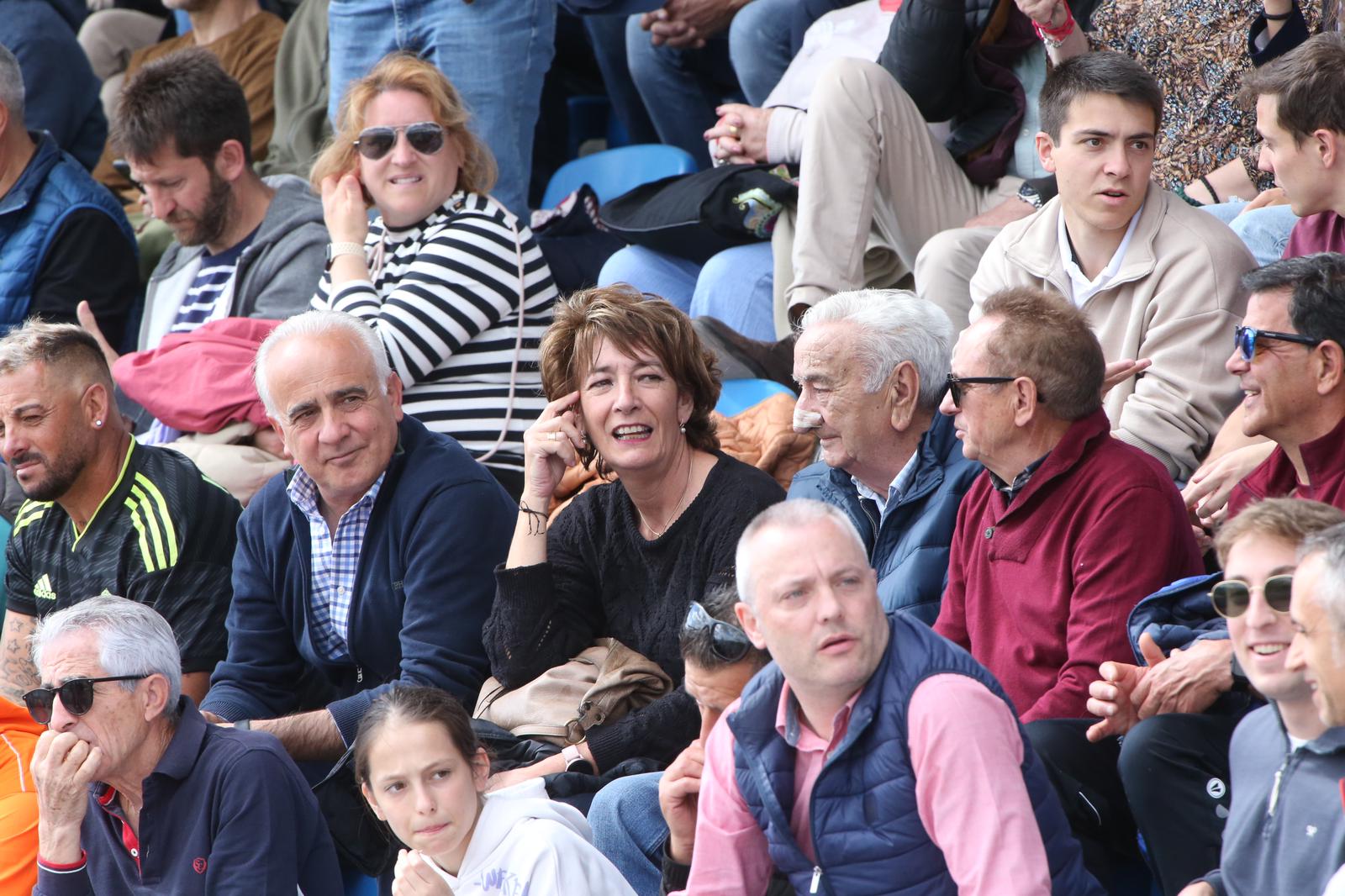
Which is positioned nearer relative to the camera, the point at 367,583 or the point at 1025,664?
the point at 1025,664

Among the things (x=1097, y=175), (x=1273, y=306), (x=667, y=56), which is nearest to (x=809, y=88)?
(x=667, y=56)

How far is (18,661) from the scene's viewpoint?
13.2 ft

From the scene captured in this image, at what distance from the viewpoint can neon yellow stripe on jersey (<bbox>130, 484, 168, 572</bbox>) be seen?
3.85 metres

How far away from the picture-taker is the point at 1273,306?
9.66 ft

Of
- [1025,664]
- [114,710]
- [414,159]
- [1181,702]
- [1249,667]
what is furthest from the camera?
[414,159]

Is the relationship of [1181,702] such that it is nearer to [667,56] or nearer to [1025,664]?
[1025,664]

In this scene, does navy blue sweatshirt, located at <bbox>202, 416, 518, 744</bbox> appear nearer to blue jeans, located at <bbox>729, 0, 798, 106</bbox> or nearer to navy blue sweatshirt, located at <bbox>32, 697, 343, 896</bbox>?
navy blue sweatshirt, located at <bbox>32, 697, 343, 896</bbox>

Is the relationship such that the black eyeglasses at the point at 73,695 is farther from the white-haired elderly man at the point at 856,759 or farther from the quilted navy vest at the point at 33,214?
the quilted navy vest at the point at 33,214

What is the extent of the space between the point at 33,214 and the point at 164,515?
185cm

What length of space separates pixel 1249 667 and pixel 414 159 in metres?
2.64

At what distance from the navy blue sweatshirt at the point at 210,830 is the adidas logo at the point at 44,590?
865mm

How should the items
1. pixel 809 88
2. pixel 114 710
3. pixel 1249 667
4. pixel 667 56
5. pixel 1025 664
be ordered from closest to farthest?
pixel 1249 667, pixel 1025 664, pixel 114 710, pixel 809 88, pixel 667 56

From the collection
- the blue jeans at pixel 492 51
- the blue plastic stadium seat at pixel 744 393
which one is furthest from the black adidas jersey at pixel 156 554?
the blue jeans at pixel 492 51

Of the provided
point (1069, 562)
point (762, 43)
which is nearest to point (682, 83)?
point (762, 43)
